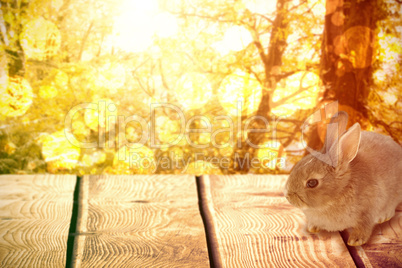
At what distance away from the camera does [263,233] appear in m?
1.18

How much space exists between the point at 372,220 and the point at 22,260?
1.01m

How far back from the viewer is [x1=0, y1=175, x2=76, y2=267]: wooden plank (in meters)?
1.04

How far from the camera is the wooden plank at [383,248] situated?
1.03 meters

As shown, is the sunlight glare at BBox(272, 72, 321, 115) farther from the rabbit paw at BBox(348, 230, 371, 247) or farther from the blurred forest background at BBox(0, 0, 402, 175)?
the rabbit paw at BBox(348, 230, 371, 247)

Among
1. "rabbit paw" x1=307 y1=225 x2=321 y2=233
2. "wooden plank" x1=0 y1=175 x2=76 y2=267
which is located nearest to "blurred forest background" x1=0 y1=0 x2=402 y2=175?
"wooden plank" x1=0 y1=175 x2=76 y2=267

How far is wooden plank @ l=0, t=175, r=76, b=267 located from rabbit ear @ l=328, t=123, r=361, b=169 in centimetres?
82

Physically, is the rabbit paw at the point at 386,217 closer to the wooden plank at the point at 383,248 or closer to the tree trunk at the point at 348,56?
the wooden plank at the point at 383,248

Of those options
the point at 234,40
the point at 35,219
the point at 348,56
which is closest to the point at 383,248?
the point at 348,56

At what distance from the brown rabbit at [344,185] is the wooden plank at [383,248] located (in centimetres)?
3

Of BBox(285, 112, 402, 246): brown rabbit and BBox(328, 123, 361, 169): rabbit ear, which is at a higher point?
BBox(328, 123, 361, 169): rabbit ear

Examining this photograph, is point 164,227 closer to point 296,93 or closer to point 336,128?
point 336,128

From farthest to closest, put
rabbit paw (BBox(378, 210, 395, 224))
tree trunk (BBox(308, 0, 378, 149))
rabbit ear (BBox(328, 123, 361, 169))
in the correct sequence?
tree trunk (BBox(308, 0, 378, 149)) < rabbit paw (BBox(378, 210, 395, 224)) < rabbit ear (BBox(328, 123, 361, 169))

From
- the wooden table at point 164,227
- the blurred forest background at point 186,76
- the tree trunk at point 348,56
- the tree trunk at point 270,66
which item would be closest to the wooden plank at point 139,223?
the wooden table at point 164,227

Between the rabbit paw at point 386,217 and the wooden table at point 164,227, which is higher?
the rabbit paw at point 386,217
